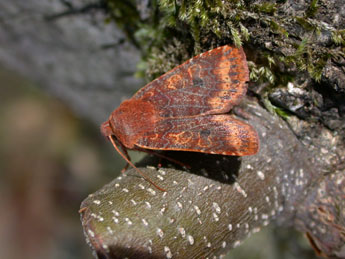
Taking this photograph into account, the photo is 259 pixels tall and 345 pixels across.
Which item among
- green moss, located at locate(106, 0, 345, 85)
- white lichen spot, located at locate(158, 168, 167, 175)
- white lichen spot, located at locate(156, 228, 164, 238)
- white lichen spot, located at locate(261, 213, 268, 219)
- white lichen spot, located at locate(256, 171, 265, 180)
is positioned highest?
green moss, located at locate(106, 0, 345, 85)

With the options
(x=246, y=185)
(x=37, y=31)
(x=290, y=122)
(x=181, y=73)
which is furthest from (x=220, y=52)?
(x=37, y=31)

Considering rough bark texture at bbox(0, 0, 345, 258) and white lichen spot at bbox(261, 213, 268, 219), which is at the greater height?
rough bark texture at bbox(0, 0, 345, 258)

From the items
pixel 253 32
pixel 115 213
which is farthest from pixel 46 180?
pixel 253 32

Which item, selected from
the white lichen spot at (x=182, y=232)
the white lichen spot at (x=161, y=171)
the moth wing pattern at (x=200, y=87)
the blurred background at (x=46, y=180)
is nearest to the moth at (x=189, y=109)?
the moth wing pattern at (x=200, y=87)

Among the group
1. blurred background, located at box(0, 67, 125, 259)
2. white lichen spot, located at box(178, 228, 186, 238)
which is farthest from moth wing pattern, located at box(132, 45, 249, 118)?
blurred background, located at box(0, 67, 125, 259)

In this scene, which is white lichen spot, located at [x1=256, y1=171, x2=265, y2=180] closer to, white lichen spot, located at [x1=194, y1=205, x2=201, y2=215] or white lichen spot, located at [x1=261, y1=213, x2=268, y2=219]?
white lichen spot, located at [x1=261, y1=213, x2=268, y2=219]

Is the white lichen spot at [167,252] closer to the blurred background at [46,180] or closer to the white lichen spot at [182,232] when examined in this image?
the white lichen spot at [182,232]

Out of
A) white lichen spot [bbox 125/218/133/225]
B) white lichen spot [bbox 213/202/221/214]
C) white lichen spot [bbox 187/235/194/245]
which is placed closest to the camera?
white lichen spot [bbox 125/218/133/225]

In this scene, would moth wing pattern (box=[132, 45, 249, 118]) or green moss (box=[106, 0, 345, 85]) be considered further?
moth wing pattern (box=[132, 45, 249, 118])
